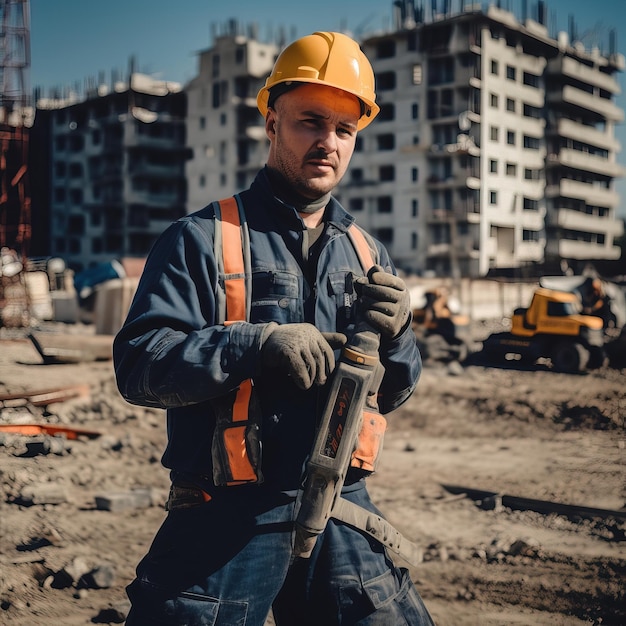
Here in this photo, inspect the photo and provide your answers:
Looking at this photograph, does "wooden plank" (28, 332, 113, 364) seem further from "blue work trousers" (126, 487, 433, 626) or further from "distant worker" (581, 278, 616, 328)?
"blue work trousers" (126, 487, 433, 626)

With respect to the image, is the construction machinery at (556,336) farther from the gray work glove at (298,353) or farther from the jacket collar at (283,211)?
the gray work glove at (298,353)

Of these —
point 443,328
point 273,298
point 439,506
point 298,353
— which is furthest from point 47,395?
point 443,328

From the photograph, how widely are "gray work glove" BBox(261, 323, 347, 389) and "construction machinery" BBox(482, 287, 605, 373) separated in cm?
1485

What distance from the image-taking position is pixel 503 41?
49.2m

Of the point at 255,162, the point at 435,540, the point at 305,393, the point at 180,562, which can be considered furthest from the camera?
the point at 255,162

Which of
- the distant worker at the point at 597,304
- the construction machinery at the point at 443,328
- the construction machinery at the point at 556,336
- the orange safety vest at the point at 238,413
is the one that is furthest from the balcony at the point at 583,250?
the orange safety vest at the point at 238,413

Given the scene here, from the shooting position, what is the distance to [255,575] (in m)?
2.10

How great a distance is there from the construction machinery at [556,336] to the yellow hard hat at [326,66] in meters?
14.5

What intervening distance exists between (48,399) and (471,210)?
3991 cm

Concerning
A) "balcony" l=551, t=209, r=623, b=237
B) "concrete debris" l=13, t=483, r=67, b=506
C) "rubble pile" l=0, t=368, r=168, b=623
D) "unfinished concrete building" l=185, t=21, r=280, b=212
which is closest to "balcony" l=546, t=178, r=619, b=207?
"balcony" l=551, t=209, r=623, b=237

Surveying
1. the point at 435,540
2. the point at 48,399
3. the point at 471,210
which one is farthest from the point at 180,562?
the point at 471,210

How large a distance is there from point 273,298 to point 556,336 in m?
15.3

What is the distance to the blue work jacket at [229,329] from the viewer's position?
2006mm

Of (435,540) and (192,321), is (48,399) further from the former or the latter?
(192,321)
